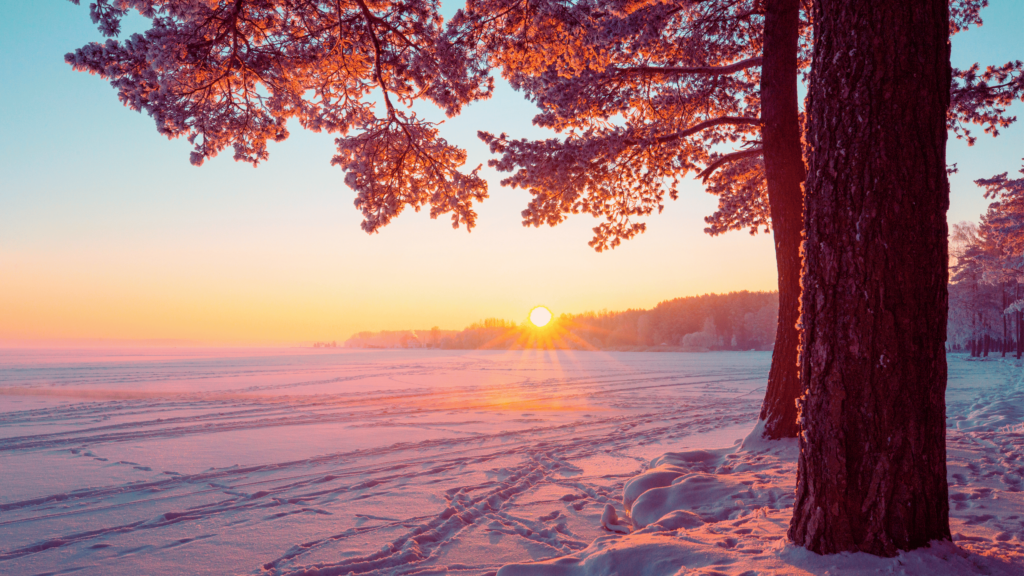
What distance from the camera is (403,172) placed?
23.7 ft

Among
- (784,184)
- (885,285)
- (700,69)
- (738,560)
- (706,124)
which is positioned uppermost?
(700,69)

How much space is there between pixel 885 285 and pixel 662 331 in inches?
3603

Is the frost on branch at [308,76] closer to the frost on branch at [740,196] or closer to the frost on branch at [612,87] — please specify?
the frost on branch at [612,87]

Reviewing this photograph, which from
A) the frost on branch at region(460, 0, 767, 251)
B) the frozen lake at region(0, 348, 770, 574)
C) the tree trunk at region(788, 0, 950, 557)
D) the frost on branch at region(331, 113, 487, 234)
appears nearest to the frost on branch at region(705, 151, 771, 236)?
the frost on branch at region(460, 0, 767, 251)

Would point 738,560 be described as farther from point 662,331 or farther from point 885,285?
point 662,331

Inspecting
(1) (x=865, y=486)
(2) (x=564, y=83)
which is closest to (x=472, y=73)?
(2) (x=564, y=83)

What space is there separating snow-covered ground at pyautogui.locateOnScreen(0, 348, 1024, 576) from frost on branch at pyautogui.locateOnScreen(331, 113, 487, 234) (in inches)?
142

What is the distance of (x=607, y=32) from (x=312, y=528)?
254 inches

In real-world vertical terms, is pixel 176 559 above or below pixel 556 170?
below

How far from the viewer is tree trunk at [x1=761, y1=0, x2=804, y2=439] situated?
277 inches

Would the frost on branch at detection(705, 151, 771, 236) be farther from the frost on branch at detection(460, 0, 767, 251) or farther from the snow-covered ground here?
the snow-covered ground

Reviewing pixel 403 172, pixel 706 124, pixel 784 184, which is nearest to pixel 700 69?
pixel 706 124

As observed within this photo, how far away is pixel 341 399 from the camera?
1541 cm

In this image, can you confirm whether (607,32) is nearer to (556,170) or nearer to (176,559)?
(556,170)
